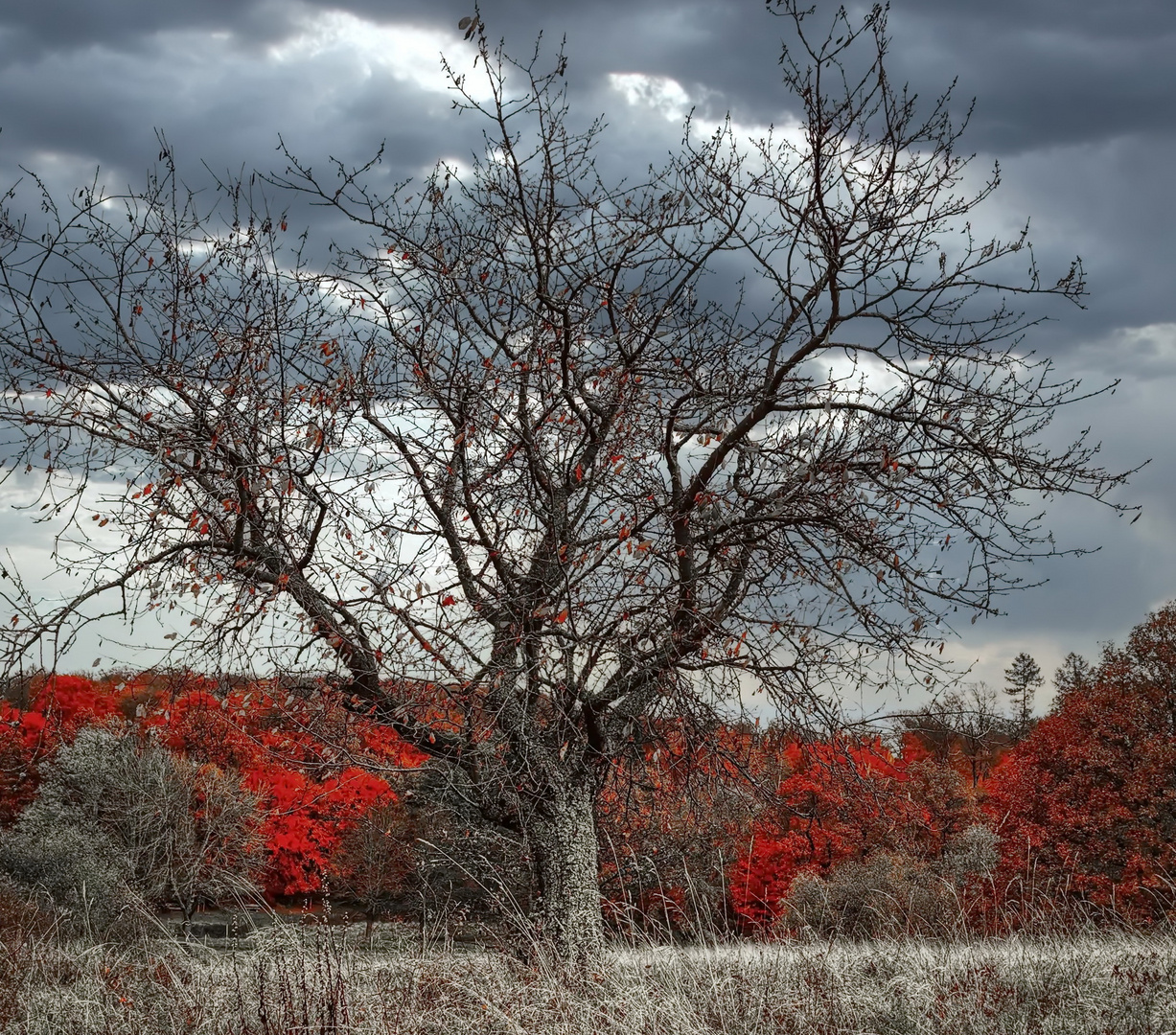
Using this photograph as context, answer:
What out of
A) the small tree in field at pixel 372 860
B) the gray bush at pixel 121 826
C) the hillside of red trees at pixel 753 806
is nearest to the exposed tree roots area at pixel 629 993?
the hillside of red trees at pixel 753 806

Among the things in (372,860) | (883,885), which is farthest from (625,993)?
(372,860)

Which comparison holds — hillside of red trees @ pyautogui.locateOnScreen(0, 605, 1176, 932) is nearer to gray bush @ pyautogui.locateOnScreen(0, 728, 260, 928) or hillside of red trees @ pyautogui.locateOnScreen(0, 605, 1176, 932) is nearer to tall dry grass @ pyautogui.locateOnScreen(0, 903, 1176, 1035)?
tall dry grass @ pyautogui.locateOnScreen(0, 903, 1176, 1035)

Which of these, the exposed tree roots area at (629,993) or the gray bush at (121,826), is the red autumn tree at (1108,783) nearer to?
the exposed tree roots area at (629,993)

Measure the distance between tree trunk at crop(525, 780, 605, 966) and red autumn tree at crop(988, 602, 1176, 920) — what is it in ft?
41.1

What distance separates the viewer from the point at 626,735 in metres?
9.66

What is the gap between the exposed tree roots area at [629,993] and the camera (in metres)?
5.77

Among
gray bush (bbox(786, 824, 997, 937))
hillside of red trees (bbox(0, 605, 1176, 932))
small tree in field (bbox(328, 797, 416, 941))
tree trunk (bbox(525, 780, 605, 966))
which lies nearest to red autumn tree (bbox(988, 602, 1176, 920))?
hillside of red trees (bbox(0, 605, 1176, 932))

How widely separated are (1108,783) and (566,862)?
15.0m

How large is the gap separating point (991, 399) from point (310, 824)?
23947 millimetres

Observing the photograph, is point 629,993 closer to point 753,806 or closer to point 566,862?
point 566,862

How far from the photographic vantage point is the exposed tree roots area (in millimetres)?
5766

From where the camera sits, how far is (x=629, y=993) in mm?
6188

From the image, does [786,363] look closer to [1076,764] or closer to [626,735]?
[626,735]

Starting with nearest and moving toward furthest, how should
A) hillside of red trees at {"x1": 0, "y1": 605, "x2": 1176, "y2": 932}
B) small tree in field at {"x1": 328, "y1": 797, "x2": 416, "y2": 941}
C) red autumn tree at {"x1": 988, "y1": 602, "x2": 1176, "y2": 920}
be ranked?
hillside of red trees at {"x1": 0, "y1": 605, "x2": 1176, "y2": 932} → red autumn tree at {"x1": 988, "y1": 602, "x2": 1176, "y2": 920} → small tree in field at {"x1": 328, "y1": 797, "x2": 416, "y2": 941}
